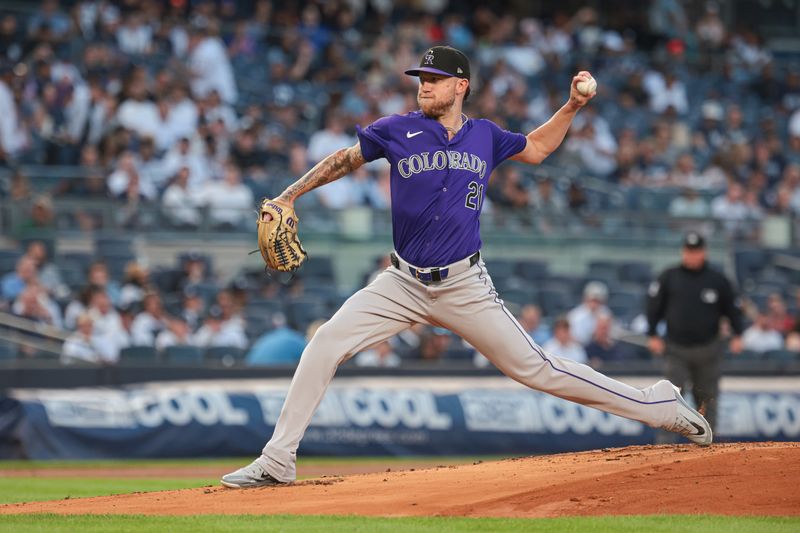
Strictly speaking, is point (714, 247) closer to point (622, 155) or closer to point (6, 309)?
point (622, 155)

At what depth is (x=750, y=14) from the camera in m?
28.7

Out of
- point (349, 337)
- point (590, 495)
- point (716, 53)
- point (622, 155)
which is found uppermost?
point (716, 53)

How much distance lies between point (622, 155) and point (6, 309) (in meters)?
10.4

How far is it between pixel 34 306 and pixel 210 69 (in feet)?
20.0

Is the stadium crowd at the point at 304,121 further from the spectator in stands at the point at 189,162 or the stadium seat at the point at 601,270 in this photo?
the stadium seat at the point at 601,270

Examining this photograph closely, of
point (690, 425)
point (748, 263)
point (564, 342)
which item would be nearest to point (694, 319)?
point (564, 342)

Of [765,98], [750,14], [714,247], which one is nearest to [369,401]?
[714,247]

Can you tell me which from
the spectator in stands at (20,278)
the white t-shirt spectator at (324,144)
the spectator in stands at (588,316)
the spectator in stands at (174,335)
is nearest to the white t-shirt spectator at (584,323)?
the spectator in stands at (588,316)

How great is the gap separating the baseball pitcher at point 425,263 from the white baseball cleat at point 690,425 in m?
0.58

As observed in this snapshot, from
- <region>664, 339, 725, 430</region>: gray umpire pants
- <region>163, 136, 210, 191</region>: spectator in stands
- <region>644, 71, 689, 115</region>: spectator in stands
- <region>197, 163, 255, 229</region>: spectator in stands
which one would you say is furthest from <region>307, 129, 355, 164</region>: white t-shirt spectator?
<region>664, 339, 725, 430</region>: gray umpire pants

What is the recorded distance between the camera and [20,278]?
14648 mm

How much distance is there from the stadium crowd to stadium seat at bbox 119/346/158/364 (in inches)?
10.8

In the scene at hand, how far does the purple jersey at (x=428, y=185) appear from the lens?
705 centimetres

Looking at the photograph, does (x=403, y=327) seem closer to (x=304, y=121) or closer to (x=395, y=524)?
(x=395, y=524)
